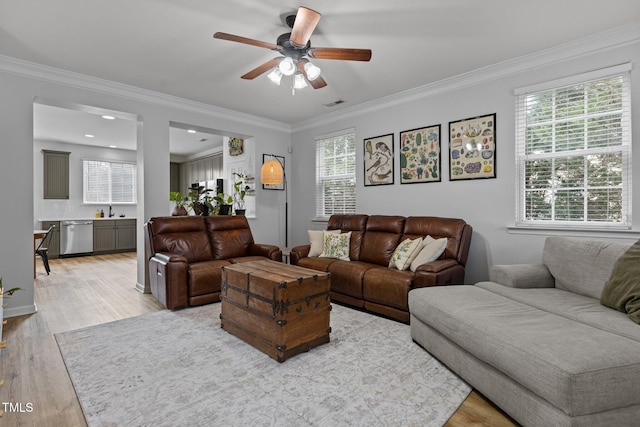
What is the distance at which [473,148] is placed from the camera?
3754mm

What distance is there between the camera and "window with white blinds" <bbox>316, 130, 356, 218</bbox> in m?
5.15

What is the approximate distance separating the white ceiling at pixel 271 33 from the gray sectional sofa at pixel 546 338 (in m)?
1.83

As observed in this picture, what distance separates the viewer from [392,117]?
4551 millimetres

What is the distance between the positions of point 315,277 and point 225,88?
287 centimetres

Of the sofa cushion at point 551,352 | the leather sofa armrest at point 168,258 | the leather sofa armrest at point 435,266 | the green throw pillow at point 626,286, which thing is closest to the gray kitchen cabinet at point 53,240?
the leather sofa armrest at point 168,258

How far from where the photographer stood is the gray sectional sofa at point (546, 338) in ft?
4.67

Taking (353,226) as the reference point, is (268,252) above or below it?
below

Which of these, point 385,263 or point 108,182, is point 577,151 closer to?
point 385,263

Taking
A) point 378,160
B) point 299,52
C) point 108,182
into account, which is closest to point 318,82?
point 299,52

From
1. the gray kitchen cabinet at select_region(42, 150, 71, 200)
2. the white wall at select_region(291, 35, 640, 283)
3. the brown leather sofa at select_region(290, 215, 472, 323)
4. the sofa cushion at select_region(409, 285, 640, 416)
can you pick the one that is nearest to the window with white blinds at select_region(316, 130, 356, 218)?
the white wall at select_region(291, 35, 640, 283)

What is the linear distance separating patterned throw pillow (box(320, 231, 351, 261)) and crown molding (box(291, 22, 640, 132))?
1.92 metres

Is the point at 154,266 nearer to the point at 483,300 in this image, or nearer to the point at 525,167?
the point at 483,300

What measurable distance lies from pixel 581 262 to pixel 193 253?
3.95 m

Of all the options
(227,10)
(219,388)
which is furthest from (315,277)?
(227,10)
